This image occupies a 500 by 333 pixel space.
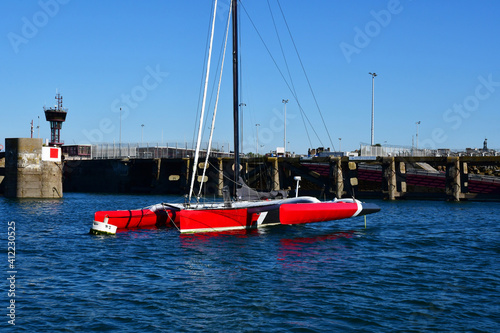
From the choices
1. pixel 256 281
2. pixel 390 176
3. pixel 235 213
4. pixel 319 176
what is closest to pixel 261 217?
pixel 235 213

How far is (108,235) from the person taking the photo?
31.3 m

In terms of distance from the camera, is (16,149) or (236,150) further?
(16,149)

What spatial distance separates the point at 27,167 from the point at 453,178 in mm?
49290

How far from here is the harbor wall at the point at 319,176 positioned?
201ft

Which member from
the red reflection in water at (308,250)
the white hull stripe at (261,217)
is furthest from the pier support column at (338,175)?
the white hull stripe at (261,217)

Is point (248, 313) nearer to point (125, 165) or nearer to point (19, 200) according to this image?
point (19, 200)

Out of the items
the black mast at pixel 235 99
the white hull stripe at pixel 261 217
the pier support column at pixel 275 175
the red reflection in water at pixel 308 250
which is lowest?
the red reflection in water at pixel 308 250

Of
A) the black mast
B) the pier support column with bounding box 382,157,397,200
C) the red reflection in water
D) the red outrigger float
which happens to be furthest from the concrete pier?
the red reflection in water

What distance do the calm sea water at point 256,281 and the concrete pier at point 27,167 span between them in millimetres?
28403

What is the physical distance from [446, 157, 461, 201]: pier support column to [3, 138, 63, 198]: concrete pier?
1798 inches

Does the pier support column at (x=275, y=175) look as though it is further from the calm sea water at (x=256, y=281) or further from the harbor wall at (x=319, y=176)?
the calm sea water at (x=256, y=281)

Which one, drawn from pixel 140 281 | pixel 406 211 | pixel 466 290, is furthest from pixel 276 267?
pixel 406 211

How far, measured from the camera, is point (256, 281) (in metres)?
19.4

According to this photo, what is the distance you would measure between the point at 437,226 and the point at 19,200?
4575 centimetres
